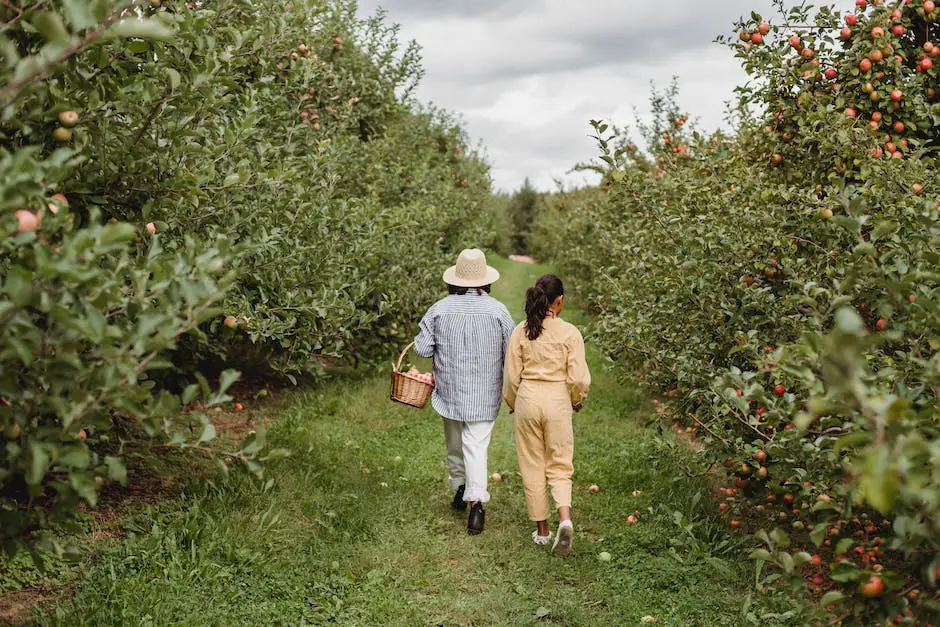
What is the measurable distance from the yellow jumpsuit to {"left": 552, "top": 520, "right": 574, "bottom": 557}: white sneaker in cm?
16

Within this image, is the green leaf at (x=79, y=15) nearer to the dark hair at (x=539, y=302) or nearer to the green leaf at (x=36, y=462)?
the green leaf at (x=36, y=462)

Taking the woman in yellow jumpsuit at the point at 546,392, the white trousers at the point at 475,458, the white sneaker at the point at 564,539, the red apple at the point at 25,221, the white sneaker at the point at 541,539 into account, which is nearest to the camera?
the red apple at the point at 25,221

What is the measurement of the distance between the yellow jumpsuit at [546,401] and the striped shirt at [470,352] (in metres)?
0.25

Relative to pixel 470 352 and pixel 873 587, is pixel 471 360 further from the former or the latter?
pixel 873 587

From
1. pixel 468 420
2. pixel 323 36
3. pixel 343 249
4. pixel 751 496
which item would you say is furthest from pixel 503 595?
pixel 323 36

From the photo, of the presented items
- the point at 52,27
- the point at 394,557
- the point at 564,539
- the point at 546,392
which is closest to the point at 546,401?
the point at 546,392

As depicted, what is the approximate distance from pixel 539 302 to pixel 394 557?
174 cm

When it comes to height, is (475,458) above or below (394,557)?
above

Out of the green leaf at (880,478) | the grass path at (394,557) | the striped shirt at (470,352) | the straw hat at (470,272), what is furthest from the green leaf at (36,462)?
the straw hat at (470,272)

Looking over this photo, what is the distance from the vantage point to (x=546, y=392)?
4.36 m

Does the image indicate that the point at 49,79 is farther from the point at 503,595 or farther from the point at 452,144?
the point at 452,144

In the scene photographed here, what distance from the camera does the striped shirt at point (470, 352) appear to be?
15.4ft

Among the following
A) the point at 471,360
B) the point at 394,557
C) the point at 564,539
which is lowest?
the point at 394,557

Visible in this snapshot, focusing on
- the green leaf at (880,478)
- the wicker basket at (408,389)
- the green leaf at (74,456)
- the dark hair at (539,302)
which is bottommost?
the wicker basket at (408,389)
